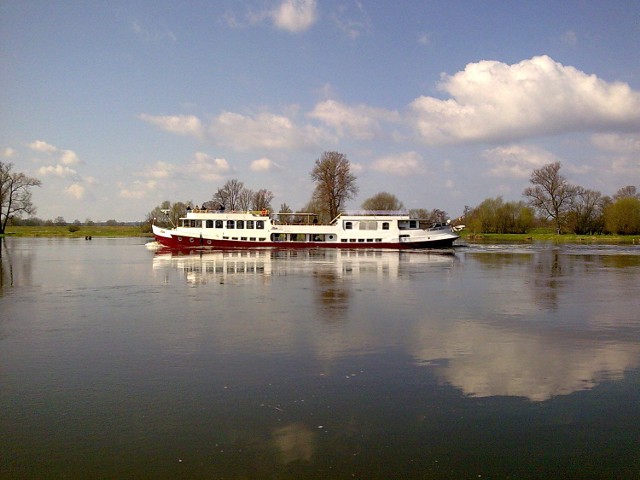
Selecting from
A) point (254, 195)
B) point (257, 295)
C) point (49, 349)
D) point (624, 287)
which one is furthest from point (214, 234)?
point (254, 195)

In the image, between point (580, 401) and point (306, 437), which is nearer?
point (306, 437)

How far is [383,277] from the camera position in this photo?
30.8 m

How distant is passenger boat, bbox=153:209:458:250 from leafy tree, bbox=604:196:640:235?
48.6m

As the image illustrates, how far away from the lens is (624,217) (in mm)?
95312

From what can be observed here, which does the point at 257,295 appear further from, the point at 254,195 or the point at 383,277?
the point at 254,195

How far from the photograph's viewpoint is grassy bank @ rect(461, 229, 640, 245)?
8912 cm

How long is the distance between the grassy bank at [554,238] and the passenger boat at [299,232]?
3701 cm

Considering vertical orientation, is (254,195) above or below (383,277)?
above

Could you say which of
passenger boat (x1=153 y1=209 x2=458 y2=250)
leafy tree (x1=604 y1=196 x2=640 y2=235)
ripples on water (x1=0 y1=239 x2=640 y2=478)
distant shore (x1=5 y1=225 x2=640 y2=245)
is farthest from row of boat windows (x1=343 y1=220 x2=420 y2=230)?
leafy tree (x1=604 y1=196 x2=640 y2=235)

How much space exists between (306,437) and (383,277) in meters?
23.3

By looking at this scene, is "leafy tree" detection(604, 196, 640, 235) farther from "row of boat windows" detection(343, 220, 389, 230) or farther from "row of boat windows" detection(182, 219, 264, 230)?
"row of boat windows" detection(182, 219, 264, 230)

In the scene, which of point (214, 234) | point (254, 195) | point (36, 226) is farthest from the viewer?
point (36, 226)

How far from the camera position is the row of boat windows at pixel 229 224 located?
60969mm

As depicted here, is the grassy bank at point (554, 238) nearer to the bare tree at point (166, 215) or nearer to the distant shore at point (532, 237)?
the distant shore at point (532, 237)
